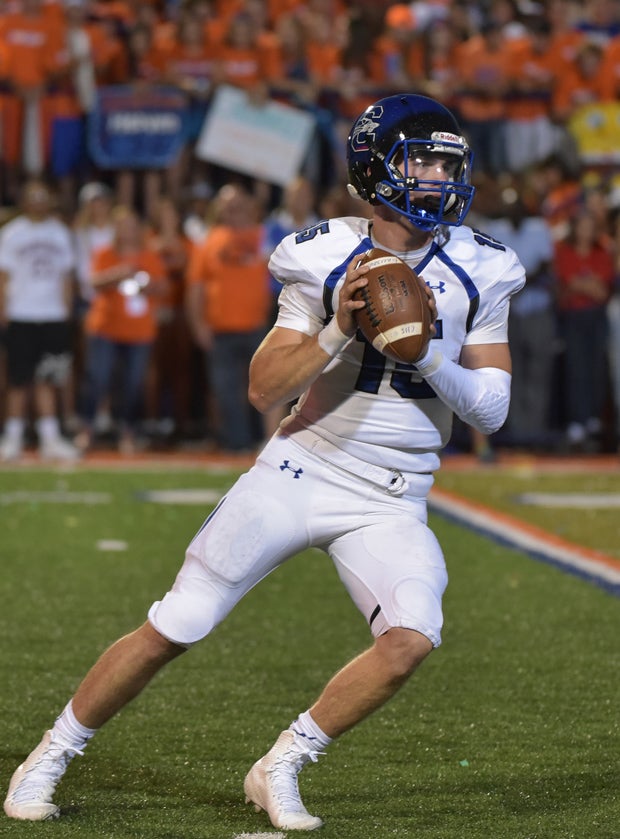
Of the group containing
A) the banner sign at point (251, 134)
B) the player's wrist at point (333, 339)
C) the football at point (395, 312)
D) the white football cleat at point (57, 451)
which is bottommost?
the white football cleat at point (57, 451)

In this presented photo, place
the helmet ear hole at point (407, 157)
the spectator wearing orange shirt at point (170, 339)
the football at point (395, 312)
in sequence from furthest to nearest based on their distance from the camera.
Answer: the spectator wearing orange shirt at point (170, 339) → the helmet ear hole at point (407, 157) → the football at point (395, 312)

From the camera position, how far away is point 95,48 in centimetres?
1287

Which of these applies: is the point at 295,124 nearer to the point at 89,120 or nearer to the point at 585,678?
the point at 89,120

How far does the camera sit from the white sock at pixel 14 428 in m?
11.4

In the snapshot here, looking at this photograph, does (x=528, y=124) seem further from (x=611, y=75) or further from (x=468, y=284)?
(x=468, y=284)

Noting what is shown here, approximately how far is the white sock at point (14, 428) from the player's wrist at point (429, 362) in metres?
7.99

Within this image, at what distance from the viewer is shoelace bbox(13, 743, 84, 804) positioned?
377 centimetres

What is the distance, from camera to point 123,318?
11.5m

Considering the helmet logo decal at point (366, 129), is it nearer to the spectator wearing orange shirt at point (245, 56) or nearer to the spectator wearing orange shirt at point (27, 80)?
the spectator wearing orange shirt at point (27, 80)

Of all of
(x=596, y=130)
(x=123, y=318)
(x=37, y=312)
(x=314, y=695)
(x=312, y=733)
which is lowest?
(x=123, y=318)

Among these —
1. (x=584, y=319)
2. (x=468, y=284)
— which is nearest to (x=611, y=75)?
(x=584, y=319)

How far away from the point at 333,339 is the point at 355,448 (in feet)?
1.13

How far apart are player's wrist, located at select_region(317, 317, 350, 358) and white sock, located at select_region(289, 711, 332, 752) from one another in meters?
0.85

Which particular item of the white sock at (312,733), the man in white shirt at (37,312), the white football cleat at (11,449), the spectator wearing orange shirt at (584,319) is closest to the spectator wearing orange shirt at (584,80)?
the spectator wearing orange shirt at (584,319)
